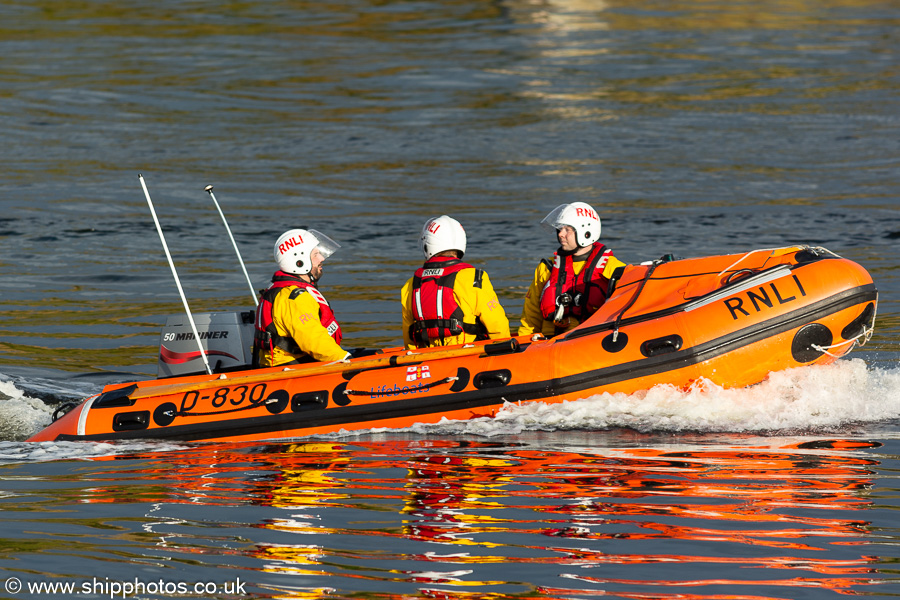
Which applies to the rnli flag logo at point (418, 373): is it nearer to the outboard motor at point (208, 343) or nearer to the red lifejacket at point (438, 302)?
the red lifejacket at point (438, 302)

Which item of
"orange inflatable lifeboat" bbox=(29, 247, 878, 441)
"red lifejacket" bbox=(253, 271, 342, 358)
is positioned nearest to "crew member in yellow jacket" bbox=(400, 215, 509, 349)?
"orange inflatable lifeboat" bbox=(29, 247, 878, 441)

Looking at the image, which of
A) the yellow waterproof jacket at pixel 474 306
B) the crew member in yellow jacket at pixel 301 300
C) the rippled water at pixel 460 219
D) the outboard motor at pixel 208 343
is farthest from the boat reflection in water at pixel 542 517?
the outboard motor at pixel 208 343

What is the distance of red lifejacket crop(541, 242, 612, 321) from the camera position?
791 centimetres

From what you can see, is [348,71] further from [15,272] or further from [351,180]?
[15,272]

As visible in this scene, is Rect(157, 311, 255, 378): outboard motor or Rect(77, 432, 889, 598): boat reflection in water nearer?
Rect(77, 432, 889, 598): boat reflection in water

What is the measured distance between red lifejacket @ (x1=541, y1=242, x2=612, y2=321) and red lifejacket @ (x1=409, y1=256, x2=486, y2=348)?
543mm

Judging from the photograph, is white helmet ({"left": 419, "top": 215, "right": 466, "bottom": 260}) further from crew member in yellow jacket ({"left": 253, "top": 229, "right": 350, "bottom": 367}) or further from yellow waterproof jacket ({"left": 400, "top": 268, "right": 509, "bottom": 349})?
crew member in yellow jacket ({"left": 253, "top": 229, "right": 350, "bottom": 367})

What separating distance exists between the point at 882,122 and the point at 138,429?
1636cm

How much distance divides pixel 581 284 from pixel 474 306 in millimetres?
755

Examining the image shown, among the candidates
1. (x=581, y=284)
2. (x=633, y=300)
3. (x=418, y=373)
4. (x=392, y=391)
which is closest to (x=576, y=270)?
(x=581, y=284)

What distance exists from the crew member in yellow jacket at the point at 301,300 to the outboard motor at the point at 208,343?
54 cm

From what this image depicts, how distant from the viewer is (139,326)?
1118 centimetres

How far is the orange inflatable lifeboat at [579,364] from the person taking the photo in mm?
7277

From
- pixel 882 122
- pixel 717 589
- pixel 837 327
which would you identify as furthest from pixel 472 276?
pixel 882 122
